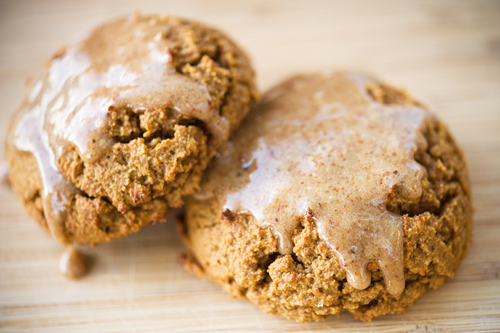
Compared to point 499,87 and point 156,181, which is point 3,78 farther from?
point 499,87

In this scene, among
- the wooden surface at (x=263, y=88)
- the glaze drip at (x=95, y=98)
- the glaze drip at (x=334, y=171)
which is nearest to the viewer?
the glaze drip at (x=334, y=171)

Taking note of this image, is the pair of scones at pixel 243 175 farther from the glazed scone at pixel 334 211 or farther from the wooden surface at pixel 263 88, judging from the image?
the wooden surface at pixel 263 88

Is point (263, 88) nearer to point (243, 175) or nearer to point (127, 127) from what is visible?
point (243, 175)

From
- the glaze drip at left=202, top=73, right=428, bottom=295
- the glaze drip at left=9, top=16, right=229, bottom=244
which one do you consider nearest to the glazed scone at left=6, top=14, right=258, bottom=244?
the glaze drip at left=9, top=16, right=229, bottom=244

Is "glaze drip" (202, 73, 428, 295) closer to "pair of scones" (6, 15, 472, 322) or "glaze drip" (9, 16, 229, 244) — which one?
"pair of scones" (6, 15, 472, 322)

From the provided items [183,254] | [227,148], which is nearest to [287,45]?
[227,148]

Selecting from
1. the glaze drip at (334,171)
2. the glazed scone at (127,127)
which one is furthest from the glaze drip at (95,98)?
the glaze drip at (334,171)
